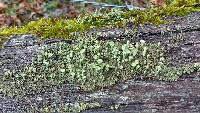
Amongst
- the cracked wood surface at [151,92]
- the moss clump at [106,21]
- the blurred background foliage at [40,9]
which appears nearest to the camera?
the cracked wood surface at [151,92]

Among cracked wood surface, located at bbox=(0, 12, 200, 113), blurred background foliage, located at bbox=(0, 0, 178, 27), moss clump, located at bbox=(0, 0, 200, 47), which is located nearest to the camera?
cracked wood surface, located at bbox=(0, 12, 200, 113)

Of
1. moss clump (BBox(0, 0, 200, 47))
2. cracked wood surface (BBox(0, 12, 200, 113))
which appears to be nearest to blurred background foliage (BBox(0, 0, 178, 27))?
moss clump (BBox(0, 0, 200, 47))

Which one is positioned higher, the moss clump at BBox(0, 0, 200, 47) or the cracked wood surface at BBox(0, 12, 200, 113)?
the moss clump at BBox(0, 0, 200, 47)

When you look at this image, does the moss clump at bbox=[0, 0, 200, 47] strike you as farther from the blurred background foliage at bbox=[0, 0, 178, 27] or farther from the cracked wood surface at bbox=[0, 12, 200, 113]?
the blurred background foliage at bbox=[0, 0, 178, 27]

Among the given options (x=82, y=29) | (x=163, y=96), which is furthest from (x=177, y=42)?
(x=82, y=29)

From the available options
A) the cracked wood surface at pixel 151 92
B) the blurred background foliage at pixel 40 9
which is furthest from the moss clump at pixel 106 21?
the blurred background foliage at pixel 40 9

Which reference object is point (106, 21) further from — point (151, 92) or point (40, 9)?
point (40, 9)

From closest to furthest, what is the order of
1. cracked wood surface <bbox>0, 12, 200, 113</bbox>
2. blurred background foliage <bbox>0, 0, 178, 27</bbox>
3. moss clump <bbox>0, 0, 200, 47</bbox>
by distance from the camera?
cracked wood surface <bbox>0, 12, 200, 113</bbox> < moss clump <bbox>0, 0, 200, 47</bbox> < blurred background foliage <bbox>0, 0, 178, 27</bbox>

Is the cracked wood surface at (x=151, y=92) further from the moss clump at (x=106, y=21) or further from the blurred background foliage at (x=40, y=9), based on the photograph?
the blurred background foliage at (x=40, y=9)

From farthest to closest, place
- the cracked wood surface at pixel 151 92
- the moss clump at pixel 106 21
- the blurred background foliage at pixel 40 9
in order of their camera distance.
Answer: the blurred background foliage at pixel 40 9
the moss clump at pixel 106 21
the cracked wood surface at pixel 151 92

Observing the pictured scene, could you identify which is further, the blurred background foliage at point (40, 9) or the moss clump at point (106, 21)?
the blurred background foliage at point (40, 9)

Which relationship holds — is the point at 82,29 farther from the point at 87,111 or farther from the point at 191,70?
the point at 191,70
